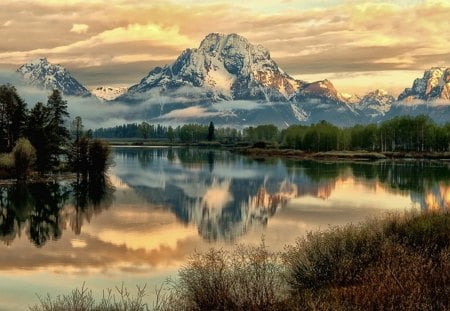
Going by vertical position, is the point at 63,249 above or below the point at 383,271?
below

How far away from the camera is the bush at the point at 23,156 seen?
87.5 m

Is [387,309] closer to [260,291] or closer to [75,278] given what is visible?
[260,291]

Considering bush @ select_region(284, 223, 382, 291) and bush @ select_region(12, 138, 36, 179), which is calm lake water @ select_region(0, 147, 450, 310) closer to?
bush @ select_region(12, 138, 36, 179)

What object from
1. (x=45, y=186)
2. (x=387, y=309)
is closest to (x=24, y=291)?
(x=387, y=309)

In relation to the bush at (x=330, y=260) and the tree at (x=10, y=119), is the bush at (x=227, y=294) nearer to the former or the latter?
the bush at (x=330, y=260)

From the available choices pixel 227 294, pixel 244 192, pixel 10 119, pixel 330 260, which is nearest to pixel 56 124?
pixel 10 119

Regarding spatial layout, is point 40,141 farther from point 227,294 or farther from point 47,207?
point 227,294

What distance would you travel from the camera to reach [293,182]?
326 feet

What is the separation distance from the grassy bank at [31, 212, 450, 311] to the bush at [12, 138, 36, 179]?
6273 centimetres

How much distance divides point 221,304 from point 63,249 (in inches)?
939

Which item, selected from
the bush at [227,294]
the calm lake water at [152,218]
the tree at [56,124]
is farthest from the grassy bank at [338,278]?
the tree at [56,124]

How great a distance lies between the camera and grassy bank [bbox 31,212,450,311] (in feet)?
64.0

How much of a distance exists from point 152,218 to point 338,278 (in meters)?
35.2

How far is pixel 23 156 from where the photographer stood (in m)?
88.6
